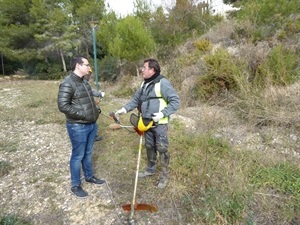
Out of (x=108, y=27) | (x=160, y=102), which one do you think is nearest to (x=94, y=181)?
(x=160, y=102)

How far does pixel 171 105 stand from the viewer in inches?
98.0

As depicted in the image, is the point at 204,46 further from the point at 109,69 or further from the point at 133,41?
the point at 109,69

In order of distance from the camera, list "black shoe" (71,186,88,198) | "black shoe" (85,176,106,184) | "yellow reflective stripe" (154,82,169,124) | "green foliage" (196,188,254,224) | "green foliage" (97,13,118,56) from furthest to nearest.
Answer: "green foliage" (97,13,118,56) → "black shoe" (85,176,106,184) → "black shoe" (71,186,88,198) → "yellow reflective stripe" (154,82,169,124) → "green foliage" (196,188,254,224)

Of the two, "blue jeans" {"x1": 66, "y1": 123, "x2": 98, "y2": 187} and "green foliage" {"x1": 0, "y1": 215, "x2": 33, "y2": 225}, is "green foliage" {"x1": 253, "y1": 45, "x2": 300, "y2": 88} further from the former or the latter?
"green foliage" {"x1": 0, "y1": 215, "x2": 33, "y2": 225}

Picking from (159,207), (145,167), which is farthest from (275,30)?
(159,207)

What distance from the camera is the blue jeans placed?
8.46 feet

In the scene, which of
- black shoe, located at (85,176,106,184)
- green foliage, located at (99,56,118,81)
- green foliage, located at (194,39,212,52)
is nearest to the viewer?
black shoe, located at (85,176,106,184)

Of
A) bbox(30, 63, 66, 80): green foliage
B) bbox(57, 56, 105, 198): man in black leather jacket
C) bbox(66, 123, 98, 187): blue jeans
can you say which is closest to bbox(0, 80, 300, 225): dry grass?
bbox(66, 123, 98, 187): blue jeans

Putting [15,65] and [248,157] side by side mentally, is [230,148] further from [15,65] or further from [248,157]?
[15,65]

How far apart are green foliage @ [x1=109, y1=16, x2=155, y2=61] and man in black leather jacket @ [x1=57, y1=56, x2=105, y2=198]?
306 inches

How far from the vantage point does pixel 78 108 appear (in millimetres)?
2529

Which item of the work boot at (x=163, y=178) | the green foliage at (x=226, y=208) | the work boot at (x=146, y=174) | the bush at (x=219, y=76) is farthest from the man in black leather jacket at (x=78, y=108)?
the bush at (x=219, y=76)

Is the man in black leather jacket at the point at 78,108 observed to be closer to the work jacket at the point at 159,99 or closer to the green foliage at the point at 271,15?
the work jacket at the point at 159,99

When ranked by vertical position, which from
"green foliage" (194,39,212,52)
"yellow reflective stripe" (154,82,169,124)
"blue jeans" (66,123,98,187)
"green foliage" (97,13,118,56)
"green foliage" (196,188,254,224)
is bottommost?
"green foliage" (196,188,254,224)
